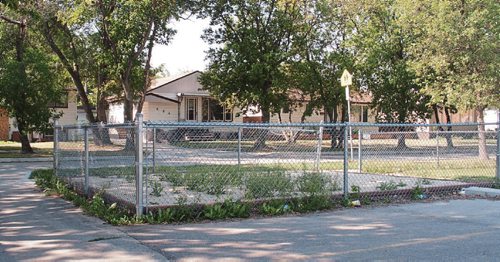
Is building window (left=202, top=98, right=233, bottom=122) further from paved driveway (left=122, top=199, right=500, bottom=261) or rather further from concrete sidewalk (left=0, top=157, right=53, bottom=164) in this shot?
paved driveway (left=122, top=199, right=500, bottom=261)

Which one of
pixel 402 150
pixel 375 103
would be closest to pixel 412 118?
pixel 375 103

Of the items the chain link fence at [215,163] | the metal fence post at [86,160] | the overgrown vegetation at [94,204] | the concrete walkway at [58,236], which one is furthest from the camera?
the metal fence post at [86,160]

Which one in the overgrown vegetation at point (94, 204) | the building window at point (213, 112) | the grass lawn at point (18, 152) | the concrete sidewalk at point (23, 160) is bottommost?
the overgrown vegetation at point (94, 204)

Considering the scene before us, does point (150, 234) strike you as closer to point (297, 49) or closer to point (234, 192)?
point (234, 192)

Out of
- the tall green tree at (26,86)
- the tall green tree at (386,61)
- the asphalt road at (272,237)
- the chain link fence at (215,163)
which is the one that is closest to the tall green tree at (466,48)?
the chain link fence at (215,163)

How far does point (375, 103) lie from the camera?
1231 inches

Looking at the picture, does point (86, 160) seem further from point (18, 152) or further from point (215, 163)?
point (18, 152)

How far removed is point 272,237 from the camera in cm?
678

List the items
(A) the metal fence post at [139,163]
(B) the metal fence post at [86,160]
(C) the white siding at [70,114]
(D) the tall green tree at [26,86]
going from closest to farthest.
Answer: (A) the metal fence post at [139,163] < (B) the metal fence post at [86,160] < (D) the tall green tree at [26,86] < (C) the white siding at [70,114]

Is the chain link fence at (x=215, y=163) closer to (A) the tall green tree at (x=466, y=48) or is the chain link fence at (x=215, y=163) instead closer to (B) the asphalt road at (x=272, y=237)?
(B) the asphalt road at (x=272, y=237)

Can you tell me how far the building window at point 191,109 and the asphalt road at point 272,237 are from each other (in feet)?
112

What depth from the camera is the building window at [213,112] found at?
4372cm

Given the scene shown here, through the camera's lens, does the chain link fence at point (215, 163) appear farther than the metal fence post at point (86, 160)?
No

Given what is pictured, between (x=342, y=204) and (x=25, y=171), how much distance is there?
11732mm
